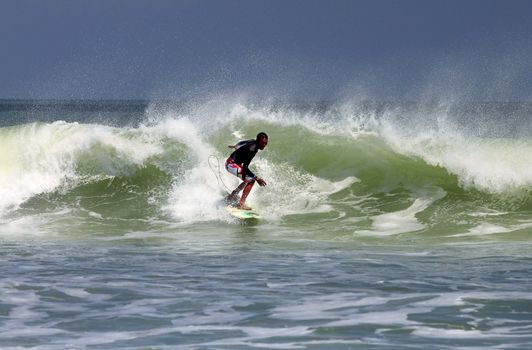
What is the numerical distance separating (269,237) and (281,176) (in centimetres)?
509

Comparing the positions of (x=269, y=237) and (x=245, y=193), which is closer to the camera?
(x=269, y=237)

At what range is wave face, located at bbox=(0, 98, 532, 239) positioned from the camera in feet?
48.2

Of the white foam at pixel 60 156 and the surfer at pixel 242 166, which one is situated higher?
the white foam at pixel 60 156

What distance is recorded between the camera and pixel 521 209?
15.3 m

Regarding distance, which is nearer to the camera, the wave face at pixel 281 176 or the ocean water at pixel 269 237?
the ocean water at pixel 269 237

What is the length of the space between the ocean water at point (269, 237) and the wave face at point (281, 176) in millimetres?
53

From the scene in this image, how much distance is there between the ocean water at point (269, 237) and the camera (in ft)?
22.4

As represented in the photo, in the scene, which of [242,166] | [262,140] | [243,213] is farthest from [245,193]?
[262,140]

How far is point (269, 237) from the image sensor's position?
1272cm

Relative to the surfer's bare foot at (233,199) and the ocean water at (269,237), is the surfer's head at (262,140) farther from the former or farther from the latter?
the ocean water at (269,237)

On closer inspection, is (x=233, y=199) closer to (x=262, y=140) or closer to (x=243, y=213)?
(x=243, y=213)

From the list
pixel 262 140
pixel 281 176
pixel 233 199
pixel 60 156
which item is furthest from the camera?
pixel 60 156

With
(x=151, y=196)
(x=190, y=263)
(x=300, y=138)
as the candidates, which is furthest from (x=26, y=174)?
(x=190, y=263)

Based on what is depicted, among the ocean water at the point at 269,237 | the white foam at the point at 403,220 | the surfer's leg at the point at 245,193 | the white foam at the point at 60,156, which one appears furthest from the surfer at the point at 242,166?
the white foam at the point at 60,156
